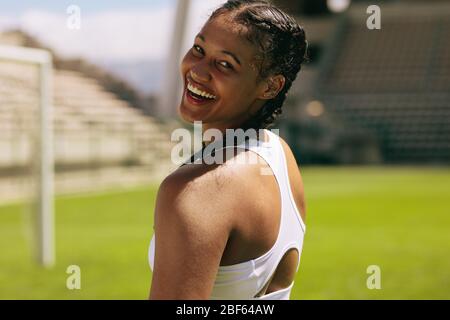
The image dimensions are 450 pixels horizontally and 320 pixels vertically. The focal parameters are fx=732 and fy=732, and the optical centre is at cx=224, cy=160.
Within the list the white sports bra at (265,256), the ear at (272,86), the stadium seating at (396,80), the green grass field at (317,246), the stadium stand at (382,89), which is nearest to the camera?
the white sports bra at (265,256)

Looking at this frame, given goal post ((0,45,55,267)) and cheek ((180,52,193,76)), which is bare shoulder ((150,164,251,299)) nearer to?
cheek ((180,52,193,76))

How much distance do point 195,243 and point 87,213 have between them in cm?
786

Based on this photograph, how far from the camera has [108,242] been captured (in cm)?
650

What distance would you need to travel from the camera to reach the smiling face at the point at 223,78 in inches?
46.1

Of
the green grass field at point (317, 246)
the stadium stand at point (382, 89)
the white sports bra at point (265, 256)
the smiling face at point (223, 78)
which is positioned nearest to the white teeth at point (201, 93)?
the smiling face at point (223, 78)

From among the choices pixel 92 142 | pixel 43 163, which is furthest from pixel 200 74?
pixel 92 142

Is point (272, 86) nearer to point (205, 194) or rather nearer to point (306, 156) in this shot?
point (205, 194)

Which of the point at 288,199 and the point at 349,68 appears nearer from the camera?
the point at 288,199

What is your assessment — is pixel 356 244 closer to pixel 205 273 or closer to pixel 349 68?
pixel 205 273

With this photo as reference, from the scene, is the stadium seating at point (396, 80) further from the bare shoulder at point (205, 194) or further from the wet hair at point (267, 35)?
the bare shoulder at point (205, 194)

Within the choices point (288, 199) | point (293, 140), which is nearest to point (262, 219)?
point (288, 199)

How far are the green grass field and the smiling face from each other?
3.18 m

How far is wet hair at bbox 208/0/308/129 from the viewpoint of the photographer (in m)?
1.17

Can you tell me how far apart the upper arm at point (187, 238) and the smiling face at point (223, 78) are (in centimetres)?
20
